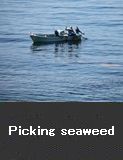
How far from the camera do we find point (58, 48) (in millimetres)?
7406

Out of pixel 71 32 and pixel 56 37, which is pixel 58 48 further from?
pixel 71 32

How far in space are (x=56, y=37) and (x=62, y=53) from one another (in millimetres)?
467

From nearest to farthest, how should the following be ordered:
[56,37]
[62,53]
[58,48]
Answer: [62,53]
[56,37]
[58,48]

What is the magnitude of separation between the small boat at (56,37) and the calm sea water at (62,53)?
0.29 feet

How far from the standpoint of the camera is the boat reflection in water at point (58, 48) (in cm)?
701

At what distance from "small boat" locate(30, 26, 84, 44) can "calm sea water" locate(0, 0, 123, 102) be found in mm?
87

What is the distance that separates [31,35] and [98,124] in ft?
9.14

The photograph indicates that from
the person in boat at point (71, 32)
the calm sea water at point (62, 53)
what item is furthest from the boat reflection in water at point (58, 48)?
the person in boat at point (71, 32)

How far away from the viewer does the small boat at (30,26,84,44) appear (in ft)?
22.8

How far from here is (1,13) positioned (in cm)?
680

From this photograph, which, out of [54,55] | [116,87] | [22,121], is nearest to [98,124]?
[22,121]

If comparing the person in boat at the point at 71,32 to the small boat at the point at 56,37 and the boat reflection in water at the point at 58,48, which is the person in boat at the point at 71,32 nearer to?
the small boat at the point at 56,37

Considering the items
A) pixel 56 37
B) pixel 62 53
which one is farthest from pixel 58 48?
pixel 62 53

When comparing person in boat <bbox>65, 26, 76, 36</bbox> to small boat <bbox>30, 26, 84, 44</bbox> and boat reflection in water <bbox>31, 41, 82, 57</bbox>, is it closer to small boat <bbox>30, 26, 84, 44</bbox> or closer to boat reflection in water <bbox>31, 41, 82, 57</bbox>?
small boat <bbox>30, 26, 84, 44</bbox>
